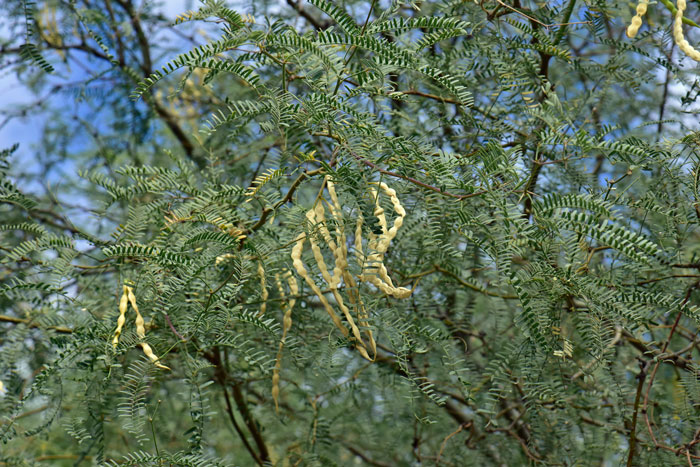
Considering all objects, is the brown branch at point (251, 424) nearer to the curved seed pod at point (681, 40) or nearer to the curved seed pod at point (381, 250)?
the curved seed pod at point (381, 250)

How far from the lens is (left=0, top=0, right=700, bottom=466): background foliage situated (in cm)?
104

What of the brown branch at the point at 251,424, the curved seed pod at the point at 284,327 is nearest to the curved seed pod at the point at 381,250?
the curved seed pod at the point at 284,327

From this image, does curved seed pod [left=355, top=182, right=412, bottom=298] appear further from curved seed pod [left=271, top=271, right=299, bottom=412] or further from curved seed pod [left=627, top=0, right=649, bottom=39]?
curved seed pod [left=627, top=0, right=649, bottom=39]

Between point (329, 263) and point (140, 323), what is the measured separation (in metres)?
0.40

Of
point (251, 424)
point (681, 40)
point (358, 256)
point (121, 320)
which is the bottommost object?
point (251, 424)

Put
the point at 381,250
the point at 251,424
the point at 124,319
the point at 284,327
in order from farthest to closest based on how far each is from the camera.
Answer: the point at 251,424 < the point at 284,327 < the point at 124,319 < the point at 381,250

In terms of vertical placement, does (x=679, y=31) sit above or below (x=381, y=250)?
above

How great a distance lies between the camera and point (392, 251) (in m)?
1.50

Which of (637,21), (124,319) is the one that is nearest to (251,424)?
(124,319)

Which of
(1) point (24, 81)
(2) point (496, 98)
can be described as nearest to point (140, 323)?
(2) point (496, 98)

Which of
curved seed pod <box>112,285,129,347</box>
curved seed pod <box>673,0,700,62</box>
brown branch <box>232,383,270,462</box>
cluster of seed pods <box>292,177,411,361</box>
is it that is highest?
A: curved seed pod <box>673,0,700,62</box>

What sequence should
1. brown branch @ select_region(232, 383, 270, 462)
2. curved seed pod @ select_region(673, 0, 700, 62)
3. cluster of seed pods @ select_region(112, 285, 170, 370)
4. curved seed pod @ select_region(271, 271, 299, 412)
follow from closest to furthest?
1. curved seed pod @ select_region(673, 0, 700, 62)
2. cluster of seed pods @ select_region(112, 285, 170, 370)
3. curved seed pod @ select_region(271, 271, 299, 412)
4. brown branch @ select_region(232, 383, 270, 462)

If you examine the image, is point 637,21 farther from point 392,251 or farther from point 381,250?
point 392,251

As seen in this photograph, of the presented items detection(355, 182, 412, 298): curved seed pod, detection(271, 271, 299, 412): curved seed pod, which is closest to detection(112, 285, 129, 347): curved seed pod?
detection(271, 271, 299, 412): curved seed pod
